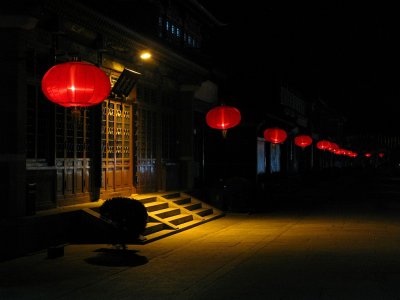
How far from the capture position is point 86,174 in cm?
1675

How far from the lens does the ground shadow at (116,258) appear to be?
12086mm

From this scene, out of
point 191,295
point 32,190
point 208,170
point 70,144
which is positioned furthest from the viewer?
point 208,170

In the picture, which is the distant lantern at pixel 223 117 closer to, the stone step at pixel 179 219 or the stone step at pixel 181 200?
the stone step at pixel 181 200

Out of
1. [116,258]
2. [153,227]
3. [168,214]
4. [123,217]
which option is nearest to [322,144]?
[168,214]

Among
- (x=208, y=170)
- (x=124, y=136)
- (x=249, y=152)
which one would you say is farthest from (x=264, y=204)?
(x=124, y=136)

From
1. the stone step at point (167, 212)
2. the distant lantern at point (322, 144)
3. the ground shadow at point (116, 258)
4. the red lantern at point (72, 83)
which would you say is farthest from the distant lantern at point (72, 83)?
the distant lantern at point (322, 144)

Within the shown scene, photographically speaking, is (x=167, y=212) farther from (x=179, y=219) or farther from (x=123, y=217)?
(x=123, y=217)

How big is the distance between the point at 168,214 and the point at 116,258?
5.95 metres

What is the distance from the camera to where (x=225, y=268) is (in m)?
11.5

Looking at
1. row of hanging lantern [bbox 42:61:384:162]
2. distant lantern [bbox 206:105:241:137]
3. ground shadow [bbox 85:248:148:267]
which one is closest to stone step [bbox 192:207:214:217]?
distant lantern [bbox 206:105:241:137]

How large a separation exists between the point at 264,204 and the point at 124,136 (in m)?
10.5

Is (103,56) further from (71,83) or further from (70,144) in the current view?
(71,83)

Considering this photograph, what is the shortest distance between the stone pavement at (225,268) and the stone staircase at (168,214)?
0.49 metres

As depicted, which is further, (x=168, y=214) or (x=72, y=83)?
(x=168, y=214)
